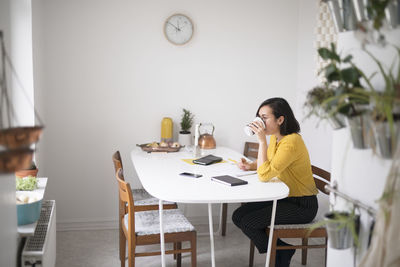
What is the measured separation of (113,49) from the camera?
3.87 meters

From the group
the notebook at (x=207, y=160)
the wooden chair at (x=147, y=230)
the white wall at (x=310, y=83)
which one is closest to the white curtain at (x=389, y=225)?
the wooden chair at (x=147, y=230)

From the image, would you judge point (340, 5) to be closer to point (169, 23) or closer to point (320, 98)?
point (320, 98)

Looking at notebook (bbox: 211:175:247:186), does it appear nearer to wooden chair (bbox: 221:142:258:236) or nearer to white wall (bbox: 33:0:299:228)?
wooden chair (bbox: 221:142:258:236)

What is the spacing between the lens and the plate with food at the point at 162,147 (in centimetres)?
371

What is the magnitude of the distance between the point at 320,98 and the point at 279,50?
2.58 m

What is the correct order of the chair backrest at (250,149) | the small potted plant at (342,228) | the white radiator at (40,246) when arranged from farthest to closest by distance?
the chair backrest at (250,149), the white radiator at (40,246), the small potted plant at (342,228)

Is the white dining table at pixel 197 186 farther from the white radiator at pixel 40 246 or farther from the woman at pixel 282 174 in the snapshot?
the white radiator at pixel 40 246

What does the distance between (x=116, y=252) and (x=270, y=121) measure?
1585 millimetres

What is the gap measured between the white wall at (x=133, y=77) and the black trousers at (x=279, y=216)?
1361 mm

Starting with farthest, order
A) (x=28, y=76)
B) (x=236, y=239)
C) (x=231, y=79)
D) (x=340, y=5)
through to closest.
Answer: (x=231, y=79), (x=236, y=239), (x=28, y=76), (x=340, y=5)

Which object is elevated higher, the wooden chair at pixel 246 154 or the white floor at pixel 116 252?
the wooden chair at pixel 246 154

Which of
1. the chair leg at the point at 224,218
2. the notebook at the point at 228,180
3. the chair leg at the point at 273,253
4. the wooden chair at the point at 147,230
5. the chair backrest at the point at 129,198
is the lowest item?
the chair leg at the point at 224,218

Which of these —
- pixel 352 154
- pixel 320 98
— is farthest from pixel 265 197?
pixel 320 98

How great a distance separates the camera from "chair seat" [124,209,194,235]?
264cm
